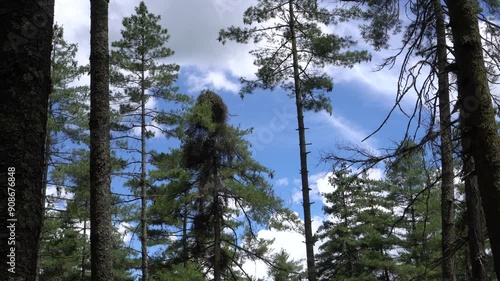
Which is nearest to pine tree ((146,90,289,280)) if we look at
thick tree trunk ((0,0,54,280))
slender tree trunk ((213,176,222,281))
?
slender tree trunk ((213,176,222,281))

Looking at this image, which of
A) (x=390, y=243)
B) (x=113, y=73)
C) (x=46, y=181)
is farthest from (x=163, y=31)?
(x=390, y=243)

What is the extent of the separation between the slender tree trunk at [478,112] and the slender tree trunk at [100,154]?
11.7 feet

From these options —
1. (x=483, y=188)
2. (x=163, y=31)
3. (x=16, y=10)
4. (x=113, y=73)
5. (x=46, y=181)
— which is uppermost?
(x=163, y=31)

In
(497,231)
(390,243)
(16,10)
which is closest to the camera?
(16,10)

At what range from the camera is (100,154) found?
4793 millimetres

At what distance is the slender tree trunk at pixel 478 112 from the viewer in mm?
3168

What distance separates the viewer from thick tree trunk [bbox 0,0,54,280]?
171cm

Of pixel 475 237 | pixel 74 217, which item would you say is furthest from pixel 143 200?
pixel 475 237

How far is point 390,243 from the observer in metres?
25.7

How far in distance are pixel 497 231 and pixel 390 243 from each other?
24.1 m

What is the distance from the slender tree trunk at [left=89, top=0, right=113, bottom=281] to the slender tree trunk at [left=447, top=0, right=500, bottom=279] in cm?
357

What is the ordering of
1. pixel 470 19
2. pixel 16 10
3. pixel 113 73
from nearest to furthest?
1. pixel 16 10
2. pixel 470 19
3. pixel 113 73

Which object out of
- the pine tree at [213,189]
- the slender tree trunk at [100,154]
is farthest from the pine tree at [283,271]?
the slender tree trunk at [100,154]

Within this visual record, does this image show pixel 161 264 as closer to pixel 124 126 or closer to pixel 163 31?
pixel 124 126
